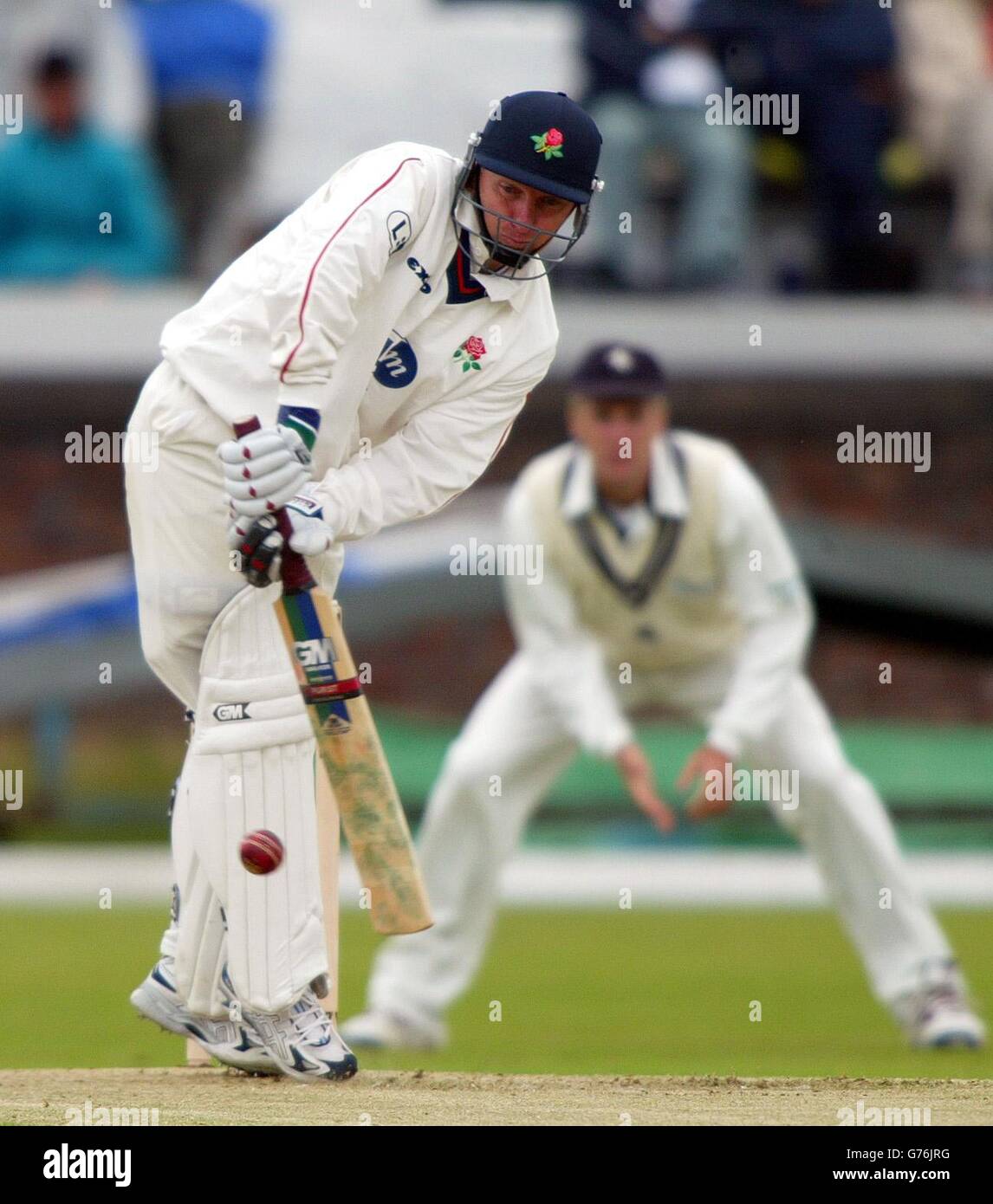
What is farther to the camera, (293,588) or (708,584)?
(708,584)

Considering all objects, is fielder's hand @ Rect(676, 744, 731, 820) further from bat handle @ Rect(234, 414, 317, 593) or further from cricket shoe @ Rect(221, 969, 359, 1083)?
bat handle @ Rect(234, 414, 317, 593)

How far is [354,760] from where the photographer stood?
444cm

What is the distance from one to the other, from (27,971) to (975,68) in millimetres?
6612

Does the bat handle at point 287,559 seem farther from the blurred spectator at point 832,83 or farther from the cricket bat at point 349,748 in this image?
the blurred spectator at point 832,83

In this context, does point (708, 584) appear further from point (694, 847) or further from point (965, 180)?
point (965, 180)

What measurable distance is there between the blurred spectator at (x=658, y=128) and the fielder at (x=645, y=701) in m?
4.04

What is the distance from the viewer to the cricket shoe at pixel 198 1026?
4594mm

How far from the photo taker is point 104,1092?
451 cm

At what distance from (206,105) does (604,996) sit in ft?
18.4

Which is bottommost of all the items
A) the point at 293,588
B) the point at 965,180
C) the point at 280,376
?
the point at 293,588

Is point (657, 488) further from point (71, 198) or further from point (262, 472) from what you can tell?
point (71, 198)

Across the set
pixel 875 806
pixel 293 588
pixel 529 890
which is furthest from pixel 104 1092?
pixel 529 890

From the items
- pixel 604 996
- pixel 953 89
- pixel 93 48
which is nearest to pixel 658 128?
pixel 953 89

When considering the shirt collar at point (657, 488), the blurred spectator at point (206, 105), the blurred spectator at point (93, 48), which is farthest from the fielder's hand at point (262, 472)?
the blurred spectator at point (93, 48)
